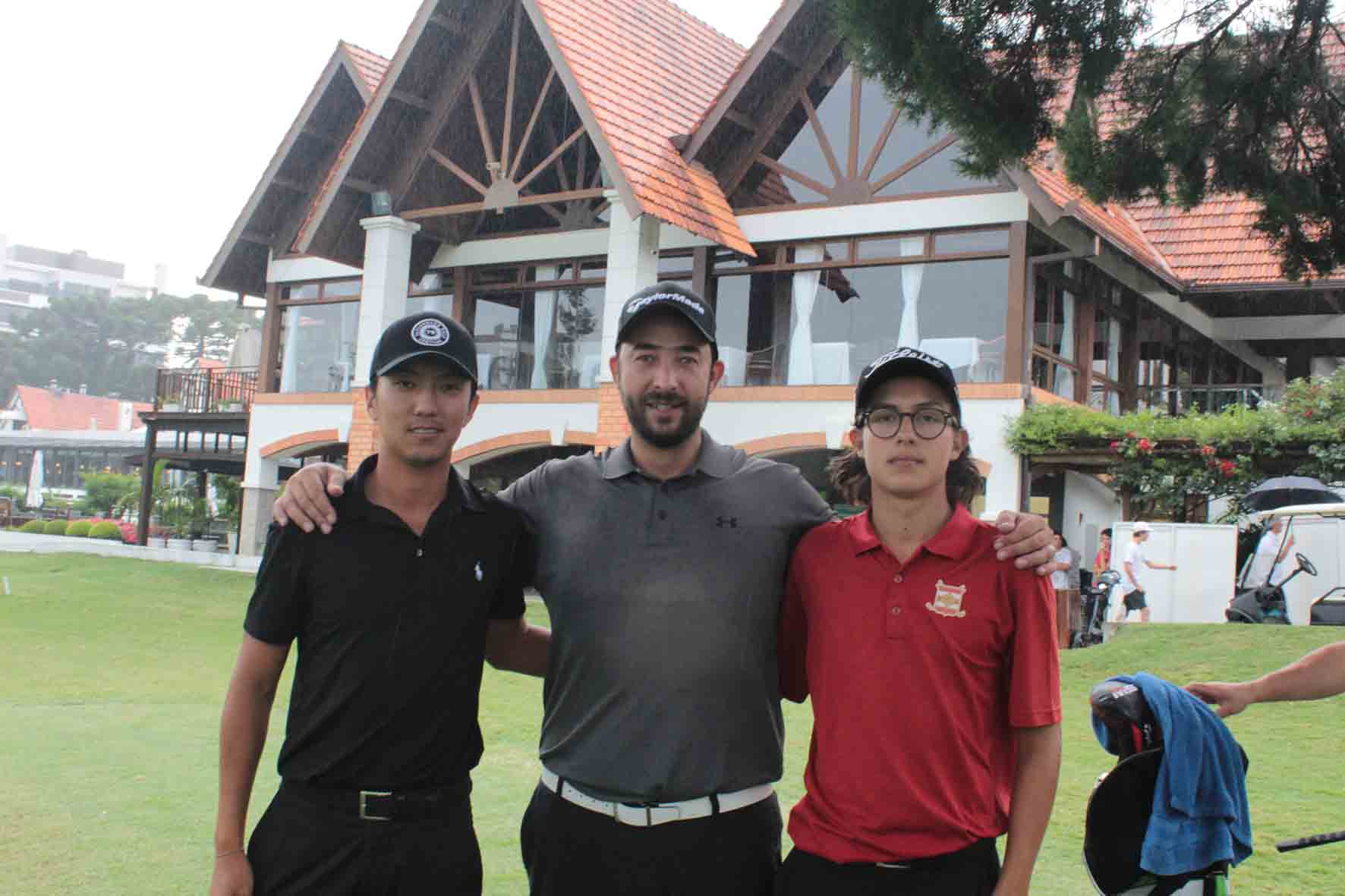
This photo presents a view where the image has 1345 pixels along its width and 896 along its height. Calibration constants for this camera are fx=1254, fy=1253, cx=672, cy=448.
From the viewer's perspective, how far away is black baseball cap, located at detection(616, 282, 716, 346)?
10.7 feet

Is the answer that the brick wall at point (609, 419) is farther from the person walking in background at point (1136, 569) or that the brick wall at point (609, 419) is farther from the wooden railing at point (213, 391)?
the wooden railing at point (213, 391)

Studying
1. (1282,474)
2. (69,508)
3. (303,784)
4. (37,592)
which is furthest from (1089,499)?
(69,508)

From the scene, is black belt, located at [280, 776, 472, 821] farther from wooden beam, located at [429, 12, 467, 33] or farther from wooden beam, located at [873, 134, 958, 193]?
wooden beam, located at [429, 12, 467, 33]

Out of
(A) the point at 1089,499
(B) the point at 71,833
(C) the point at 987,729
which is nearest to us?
(C) the point at 987,729

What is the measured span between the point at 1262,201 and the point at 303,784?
23.7 feet

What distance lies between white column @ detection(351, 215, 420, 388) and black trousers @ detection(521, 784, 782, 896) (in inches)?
701

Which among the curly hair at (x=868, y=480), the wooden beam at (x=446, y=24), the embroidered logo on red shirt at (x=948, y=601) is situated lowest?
the embroidered logo on red shirt at (x=948, y=601)

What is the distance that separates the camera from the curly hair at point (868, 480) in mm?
3160

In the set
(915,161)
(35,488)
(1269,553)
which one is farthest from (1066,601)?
(35,488)

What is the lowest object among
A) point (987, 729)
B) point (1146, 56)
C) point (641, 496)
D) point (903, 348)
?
point (987, 729)

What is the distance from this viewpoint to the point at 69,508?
46688 mm

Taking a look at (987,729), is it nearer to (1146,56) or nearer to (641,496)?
(641,496)

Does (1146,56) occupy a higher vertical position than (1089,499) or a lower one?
higher

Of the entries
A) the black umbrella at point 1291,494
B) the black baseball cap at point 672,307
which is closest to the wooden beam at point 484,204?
the black umbrella at point 1291,494
